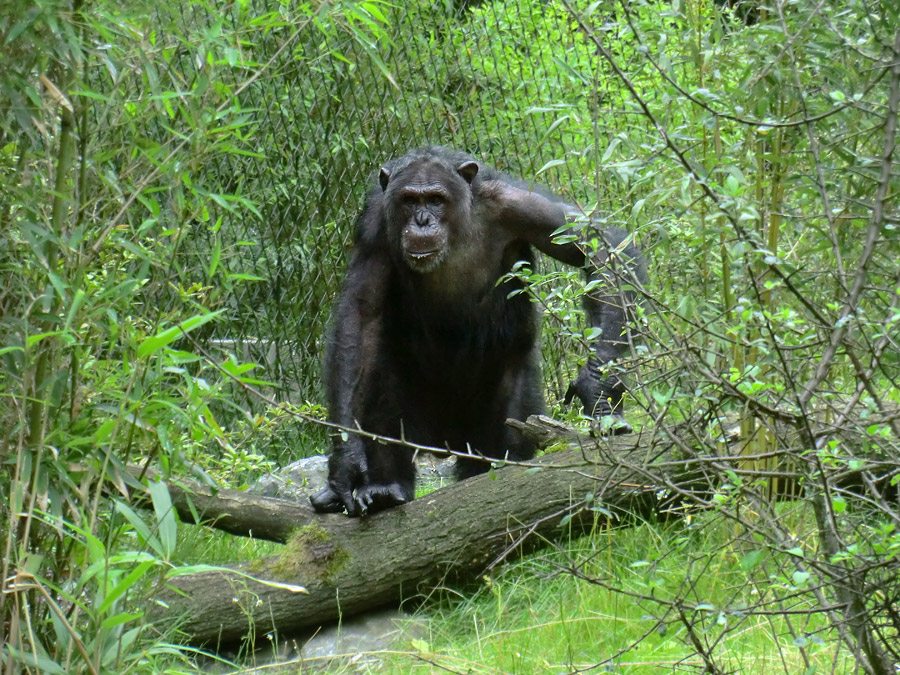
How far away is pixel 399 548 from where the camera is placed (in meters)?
4.68

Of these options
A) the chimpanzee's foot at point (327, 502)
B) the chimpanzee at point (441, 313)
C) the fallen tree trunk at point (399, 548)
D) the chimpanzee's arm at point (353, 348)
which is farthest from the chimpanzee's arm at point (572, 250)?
the chimpanzee's foot at point (327, 502)

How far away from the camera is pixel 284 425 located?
24.9 feet

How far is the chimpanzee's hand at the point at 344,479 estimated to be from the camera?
16.4 feet

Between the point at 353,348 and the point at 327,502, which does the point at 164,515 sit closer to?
the point at 327,502

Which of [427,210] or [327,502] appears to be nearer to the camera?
[327,502]

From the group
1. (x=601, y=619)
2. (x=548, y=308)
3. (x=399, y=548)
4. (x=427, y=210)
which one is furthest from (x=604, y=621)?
(x=427, y=210)

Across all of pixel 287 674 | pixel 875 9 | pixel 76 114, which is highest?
pixel 875 9

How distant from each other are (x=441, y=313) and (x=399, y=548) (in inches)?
58.6

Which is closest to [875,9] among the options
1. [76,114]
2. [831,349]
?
[831,349]

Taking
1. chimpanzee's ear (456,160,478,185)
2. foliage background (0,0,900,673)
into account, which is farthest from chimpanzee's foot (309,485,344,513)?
chimpanzee's ear (456,160,478,185)

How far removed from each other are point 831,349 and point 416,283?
11.0 feet

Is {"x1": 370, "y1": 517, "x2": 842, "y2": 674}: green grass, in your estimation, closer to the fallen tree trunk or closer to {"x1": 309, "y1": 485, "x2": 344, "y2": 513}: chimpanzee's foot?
the fallen tree trunk

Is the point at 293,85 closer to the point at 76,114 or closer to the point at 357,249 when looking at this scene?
the point at 357,249

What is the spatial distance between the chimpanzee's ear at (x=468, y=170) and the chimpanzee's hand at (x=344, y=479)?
1.57m
